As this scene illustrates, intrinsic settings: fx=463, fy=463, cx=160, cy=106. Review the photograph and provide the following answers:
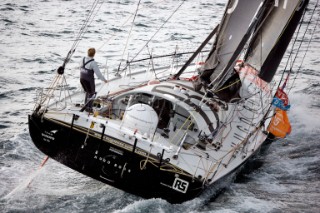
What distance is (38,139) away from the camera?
794 cm

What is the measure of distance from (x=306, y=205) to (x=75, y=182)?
13.6 ft

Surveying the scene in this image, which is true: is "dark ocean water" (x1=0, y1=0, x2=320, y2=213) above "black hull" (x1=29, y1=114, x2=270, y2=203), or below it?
below

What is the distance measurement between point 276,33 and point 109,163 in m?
4.65

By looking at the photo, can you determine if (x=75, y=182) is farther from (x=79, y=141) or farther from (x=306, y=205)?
(x=306, y=205)

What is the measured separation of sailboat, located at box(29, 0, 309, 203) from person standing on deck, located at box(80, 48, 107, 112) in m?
0.24

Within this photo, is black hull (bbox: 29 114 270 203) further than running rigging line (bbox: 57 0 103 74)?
No

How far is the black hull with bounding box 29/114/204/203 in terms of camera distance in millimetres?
7270

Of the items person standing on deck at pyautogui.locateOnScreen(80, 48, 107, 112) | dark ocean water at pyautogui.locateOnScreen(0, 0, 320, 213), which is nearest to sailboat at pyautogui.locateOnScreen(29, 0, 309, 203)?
person standing on deck at pyautogui.locateOnScreen(80, 48, 107, 112)

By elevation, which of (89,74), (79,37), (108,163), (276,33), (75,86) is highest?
(276,33)

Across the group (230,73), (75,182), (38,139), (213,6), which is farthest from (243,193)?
(213,6)

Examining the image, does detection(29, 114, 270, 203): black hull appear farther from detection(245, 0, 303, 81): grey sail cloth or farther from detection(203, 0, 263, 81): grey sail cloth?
detection(245, 0, 303, 81): grey sail cloth

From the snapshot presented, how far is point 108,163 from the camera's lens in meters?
7.55

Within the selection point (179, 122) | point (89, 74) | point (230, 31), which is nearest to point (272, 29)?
point (230, 31)

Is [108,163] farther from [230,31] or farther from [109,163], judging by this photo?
[230,31]
